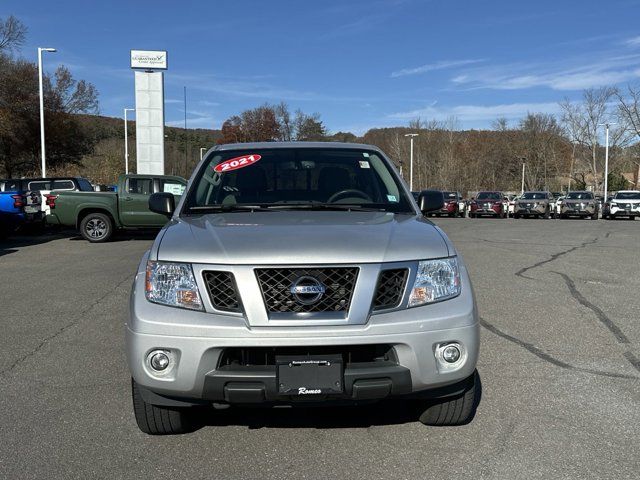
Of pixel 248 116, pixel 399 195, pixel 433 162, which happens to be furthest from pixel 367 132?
pixel 399 195

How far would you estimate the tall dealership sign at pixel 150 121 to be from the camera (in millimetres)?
31625

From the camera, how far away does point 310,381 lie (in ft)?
10.5

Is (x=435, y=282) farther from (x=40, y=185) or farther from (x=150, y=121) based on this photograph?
(x=150, y=121)

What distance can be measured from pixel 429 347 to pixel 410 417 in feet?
3.15

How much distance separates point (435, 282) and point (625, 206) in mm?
35027

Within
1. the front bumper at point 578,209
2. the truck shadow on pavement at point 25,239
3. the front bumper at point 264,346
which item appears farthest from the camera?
the front bumper at point 578,209

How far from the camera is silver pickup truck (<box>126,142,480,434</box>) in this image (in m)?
3.19

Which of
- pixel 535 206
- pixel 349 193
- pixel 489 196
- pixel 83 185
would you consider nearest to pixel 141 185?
pixel 83 185

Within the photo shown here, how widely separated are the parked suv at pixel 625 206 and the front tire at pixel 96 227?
28.1 m

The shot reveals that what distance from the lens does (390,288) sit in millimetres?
3330

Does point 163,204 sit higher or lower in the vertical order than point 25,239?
higher

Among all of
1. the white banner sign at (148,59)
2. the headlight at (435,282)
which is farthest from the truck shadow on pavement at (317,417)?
the white banner sign at (148,59)

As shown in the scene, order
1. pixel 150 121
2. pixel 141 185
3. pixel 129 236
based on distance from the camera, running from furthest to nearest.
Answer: pixel 150 121 < pixel 129 236 < pixel 141 185

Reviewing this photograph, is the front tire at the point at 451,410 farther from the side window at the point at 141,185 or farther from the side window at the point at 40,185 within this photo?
the side window at the point at 40,185
